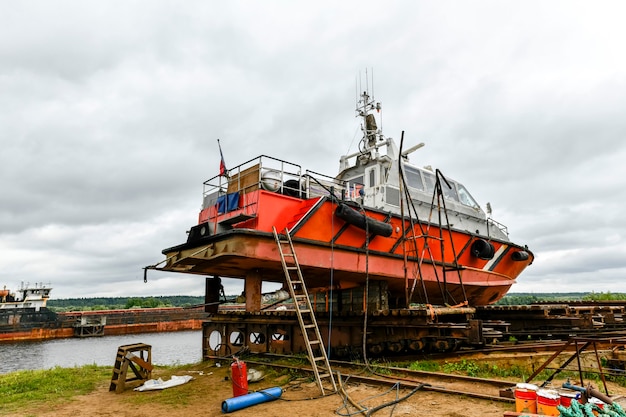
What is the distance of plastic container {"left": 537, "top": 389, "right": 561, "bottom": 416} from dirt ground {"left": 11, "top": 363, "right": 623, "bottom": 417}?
100cm

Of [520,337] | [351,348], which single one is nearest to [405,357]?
[351,348]

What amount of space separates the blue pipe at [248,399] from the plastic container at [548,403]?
3272 mm

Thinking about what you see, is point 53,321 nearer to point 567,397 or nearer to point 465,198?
point 465,198

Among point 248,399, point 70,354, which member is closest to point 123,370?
point 248,399

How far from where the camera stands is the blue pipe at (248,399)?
5.04 meters

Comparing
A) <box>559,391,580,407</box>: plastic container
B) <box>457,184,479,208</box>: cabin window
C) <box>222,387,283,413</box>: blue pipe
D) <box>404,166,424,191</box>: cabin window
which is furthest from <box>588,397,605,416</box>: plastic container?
<box>457,184,479,208</box>: cabin window

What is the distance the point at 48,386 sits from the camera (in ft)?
25.3

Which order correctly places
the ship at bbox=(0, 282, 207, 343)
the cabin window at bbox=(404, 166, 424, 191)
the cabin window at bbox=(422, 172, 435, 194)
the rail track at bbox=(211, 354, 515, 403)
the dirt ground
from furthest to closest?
1. the ship at bbox=(0, 282, 207, 343)
2. the cabin window at bbox=(422, 172, 435, 194)
3. the cabin window at bbox=(404, 166, 424, 191)
4. the rail track at bbox=(211, 354, 515, 403)
5. the dirt ground

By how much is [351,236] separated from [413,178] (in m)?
3.27

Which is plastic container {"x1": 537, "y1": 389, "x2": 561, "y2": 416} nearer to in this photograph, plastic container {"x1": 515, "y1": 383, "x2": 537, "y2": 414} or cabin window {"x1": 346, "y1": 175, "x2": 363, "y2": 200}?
plastic container {"x1": 515, "y1": 383, "x2": 537, "y2": 414}

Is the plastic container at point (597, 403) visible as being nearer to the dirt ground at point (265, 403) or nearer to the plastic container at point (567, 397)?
the plastic container at point (567, 397)

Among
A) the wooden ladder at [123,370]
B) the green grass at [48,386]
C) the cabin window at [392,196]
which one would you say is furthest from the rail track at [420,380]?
the cabin window at [392,196]

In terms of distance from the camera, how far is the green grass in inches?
263

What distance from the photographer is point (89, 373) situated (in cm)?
933
